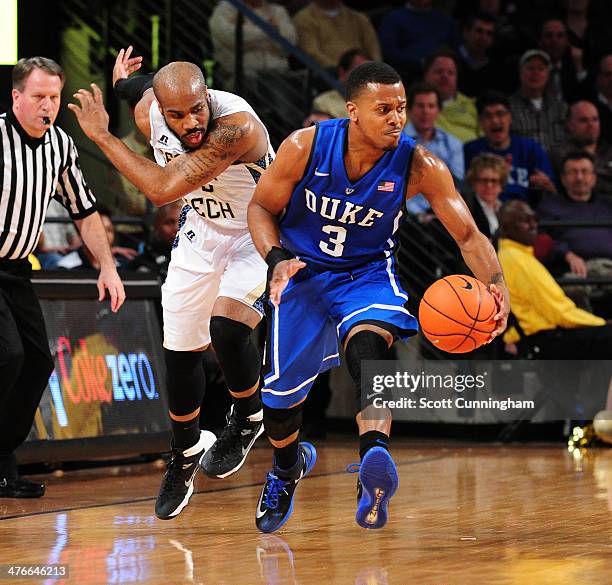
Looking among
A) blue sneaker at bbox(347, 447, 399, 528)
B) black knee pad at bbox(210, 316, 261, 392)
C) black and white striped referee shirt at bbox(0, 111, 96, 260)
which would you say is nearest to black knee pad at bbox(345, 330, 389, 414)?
blue sneaker at bbox(347, 447, 399, 528)

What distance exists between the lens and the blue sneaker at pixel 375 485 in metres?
4.71

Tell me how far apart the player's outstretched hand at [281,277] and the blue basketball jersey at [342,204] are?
0.45 m

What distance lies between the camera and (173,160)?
17.5 ft

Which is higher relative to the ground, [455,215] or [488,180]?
[455,215]

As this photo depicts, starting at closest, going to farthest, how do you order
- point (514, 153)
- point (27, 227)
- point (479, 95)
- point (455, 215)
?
point (455, 215) → point (27, 227) → point (514, 153) → point (479, 95)

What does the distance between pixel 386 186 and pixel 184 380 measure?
4.83 ft

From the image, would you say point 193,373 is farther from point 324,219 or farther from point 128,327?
point 128,327

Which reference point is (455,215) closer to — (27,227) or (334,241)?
(334,241)

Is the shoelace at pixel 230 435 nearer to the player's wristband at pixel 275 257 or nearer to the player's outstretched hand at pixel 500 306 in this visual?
the player's wristband at pixel 275 257

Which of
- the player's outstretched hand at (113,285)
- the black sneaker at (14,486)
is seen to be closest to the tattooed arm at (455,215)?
the player's outstretched hand at (113,285)

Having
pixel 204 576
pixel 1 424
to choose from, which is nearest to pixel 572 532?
pixel 204 576

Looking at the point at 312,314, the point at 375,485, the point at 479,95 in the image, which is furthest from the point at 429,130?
the point at 375,485

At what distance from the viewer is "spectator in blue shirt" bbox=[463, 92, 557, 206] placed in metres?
10.4

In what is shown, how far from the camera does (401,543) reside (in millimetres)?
5082
